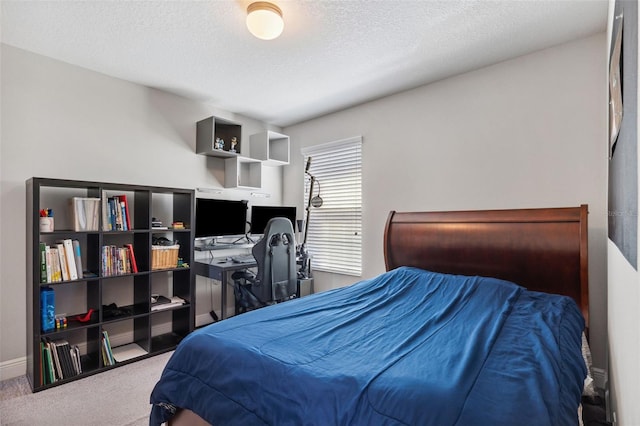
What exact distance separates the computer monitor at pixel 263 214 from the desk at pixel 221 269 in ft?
2.00

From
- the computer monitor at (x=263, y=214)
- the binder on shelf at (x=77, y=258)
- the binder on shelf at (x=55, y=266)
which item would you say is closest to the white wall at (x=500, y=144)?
the computer monitor at (x=263, y=214)

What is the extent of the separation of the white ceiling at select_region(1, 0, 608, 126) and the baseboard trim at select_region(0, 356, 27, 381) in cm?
247

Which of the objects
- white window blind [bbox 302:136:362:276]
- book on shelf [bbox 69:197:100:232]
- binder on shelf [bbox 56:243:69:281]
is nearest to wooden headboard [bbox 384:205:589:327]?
white window blind [bbox 302:136:362:276]

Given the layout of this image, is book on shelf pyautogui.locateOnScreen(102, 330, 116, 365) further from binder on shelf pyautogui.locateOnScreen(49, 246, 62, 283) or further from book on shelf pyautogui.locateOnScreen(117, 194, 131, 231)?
book on shelf pyautogui.locateOnScreen(117, 194, 131, 231)

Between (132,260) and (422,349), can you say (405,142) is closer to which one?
(422,349)

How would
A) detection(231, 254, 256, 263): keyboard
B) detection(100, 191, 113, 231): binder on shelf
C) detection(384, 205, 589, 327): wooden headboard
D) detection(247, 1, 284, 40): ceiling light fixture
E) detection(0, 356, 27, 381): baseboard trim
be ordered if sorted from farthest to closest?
detection(231, 254, 256, 263): keyboard → detection(100, 191, 113, 231): binder on shelf → detection(0, 356, 27, 381): baseboard trim → detection(384, 205, 589, 327): wooden headboard → detection(247, 1, 284, 40): ceiling light fixture

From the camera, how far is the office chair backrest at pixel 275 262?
10.4ft

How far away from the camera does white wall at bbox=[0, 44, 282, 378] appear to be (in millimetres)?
2566

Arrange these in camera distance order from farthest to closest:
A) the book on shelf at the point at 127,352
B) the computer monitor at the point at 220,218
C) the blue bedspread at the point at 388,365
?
1. the computer monitor at the point at 220,218
2. the book on shelf at the point at 127,352
3. the blue bedspread at the point at 388,365

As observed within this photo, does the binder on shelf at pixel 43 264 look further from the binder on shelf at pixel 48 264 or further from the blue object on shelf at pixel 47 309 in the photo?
the blue object on shelf at pixel 47 309

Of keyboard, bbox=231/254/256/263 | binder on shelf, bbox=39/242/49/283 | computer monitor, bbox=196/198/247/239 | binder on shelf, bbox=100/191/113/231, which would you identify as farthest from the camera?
keyboard, bbox=231/254/256/263

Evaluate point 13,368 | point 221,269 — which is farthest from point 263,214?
point 13,368

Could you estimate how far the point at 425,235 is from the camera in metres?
2.96

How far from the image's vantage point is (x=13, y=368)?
255 cm
